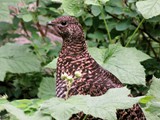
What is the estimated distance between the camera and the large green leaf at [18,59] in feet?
12.9

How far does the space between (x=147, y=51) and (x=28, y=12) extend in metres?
0.82

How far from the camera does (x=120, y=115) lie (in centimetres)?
294

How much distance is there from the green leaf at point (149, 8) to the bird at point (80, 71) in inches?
16.6

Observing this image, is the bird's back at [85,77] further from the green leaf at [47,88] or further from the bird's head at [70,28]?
the green leaf at [47,88]

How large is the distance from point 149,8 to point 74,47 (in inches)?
20.5

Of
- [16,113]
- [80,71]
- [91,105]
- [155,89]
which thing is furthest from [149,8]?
[16,113]

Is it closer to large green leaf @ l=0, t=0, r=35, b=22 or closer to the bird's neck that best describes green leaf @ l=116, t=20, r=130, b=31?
large green leaf @ l=0, t=0, r=35, b=22

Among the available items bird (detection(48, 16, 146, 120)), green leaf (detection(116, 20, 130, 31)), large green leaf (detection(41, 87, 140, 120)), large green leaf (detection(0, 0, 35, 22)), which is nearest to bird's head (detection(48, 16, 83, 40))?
bird (detection(48, 16, 146, 120))

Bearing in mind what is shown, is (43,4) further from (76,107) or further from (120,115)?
(76,107)

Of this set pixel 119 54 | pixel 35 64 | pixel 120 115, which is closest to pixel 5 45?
pixel 35 64

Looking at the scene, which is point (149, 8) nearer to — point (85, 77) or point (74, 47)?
point (74, 47)

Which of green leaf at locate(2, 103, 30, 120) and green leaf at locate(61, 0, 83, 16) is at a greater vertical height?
green leaf at locate(61, 0, 83, 16)

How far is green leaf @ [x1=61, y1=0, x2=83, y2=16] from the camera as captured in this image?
362 cm

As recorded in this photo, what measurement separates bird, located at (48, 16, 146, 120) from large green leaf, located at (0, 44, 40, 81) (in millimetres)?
742
